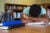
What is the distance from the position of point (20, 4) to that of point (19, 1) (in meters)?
0.09

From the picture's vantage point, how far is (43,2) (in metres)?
3.94

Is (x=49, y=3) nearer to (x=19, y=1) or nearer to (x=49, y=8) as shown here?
(x=49, y=8)

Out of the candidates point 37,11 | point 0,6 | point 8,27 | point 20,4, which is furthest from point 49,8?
point 8,27

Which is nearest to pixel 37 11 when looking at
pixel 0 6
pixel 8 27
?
pixel 0 6

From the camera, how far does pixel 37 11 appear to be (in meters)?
2.99

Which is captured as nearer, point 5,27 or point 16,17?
point 5,27

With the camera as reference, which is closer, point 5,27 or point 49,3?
point 5,27

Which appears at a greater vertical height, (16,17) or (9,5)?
(9,5)

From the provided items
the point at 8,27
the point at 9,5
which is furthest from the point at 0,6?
the point at 8,27

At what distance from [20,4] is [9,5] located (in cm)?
32

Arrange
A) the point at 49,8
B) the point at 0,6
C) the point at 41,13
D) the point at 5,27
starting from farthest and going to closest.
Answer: the point at 49,8 → the point at 0,6 → the point at 41,13 → the point at 5,27

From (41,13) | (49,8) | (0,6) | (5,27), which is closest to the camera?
(5,27)

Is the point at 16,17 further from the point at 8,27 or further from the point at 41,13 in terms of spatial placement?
the point at 8,27

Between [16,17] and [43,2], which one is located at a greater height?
[43,2]
